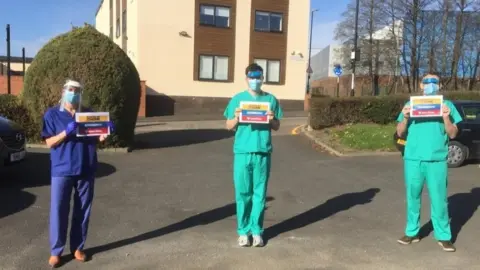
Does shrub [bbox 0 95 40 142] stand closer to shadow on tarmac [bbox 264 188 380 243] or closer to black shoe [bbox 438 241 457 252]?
shadow on tarmac [bbox 264 188 380 243]

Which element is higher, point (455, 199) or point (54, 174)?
point (54, 174)

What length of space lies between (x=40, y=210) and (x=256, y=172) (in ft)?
10.7

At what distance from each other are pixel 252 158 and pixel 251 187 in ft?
1.07

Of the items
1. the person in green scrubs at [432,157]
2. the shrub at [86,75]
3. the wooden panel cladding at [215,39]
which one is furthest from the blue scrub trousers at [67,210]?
the wooden panel cladding at [215,39]

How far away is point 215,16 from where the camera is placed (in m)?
26.5

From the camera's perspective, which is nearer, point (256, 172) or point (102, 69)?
point (256, 172)

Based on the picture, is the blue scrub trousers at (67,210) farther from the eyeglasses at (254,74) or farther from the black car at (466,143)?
the black car at (466,143)

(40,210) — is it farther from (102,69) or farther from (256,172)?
(102,69)

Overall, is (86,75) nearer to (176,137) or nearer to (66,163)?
(176,137)

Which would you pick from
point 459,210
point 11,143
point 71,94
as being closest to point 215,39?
point 11,143

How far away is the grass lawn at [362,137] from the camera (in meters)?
12.5

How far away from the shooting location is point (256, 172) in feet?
16.4

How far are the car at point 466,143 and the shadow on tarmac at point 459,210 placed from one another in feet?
7.75

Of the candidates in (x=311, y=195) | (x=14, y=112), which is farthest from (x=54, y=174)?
(x=14, y=112)
